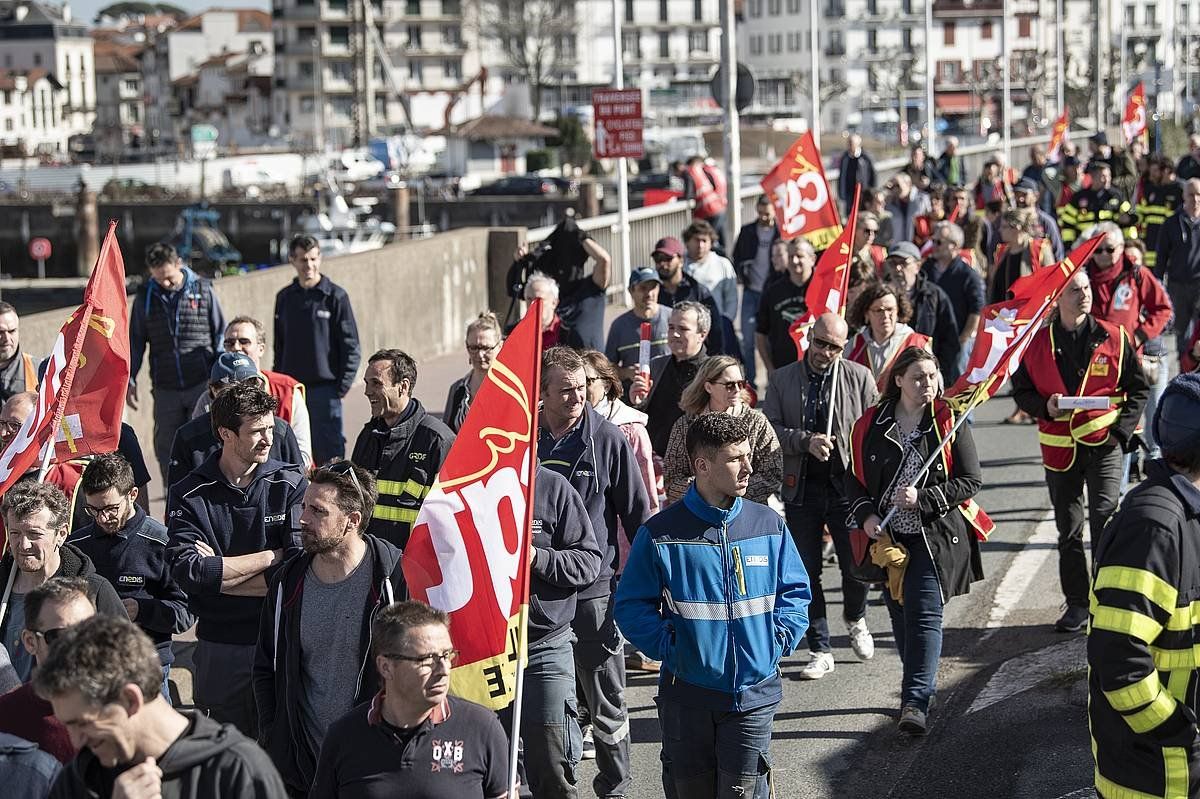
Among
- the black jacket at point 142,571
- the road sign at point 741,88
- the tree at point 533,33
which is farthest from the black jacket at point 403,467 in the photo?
the tree at point 533,33

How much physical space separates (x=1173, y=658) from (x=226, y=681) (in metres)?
3.26

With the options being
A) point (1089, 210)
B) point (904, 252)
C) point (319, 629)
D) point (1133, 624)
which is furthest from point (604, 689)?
point (1089, 210)

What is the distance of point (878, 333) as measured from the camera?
9.89 metres

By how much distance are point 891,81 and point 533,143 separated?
37755 millimetres

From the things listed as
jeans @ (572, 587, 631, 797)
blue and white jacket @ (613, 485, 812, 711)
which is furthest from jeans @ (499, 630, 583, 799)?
blue and white jacket @ (613, 485, 812, 711)

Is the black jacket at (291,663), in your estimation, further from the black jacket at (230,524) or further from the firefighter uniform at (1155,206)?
the firefighter uniform at (1155,206)

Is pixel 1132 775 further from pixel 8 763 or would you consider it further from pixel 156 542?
pixel 156 542

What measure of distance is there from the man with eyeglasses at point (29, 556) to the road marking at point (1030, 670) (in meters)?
3.96

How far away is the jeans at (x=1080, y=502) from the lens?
9.04 metres

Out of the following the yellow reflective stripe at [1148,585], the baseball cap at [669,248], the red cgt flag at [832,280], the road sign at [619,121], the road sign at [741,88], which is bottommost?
the yellow reflective stripe at [1148,585]

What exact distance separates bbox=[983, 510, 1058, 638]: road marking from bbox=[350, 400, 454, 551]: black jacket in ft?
11.1

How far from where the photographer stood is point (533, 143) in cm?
9894

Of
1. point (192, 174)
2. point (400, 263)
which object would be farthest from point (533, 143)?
point (400, 263)

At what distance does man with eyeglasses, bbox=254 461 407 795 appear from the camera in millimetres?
5590
